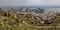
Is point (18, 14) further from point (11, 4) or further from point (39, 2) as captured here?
point (39, 2)

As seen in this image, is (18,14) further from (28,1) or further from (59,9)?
(59,9)

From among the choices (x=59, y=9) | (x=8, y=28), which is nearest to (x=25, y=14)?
(x=8, y=28)

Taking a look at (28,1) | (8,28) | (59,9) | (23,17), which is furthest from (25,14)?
(59,9)

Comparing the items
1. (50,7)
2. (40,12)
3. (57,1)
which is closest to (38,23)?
(40,12)

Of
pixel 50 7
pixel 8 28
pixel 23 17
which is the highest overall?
pixel 50 7

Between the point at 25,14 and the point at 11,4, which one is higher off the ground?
the point at 11,4

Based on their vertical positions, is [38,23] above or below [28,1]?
below

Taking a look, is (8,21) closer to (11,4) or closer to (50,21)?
(11,4)
